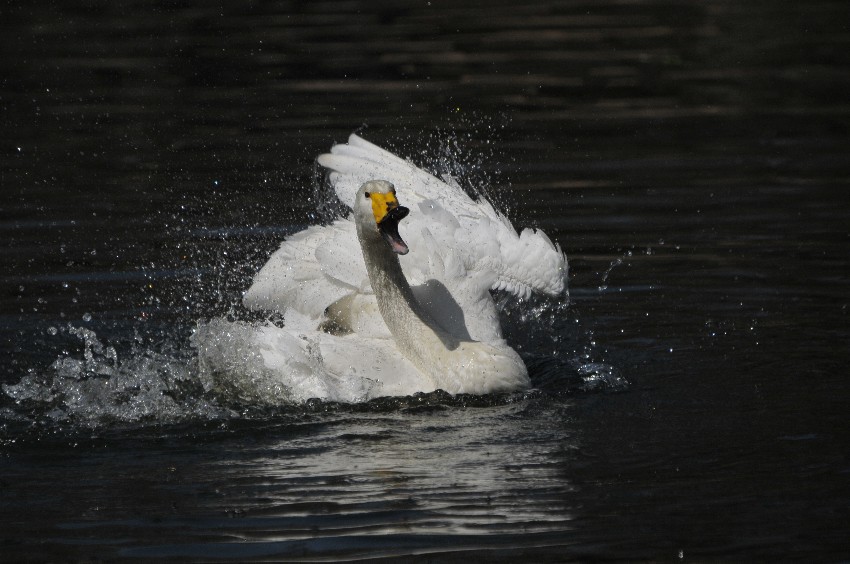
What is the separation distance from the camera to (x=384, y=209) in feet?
25.6

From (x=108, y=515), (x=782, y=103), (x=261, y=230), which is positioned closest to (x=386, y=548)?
(x=108, y=515)

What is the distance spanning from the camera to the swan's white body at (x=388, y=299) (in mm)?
8102

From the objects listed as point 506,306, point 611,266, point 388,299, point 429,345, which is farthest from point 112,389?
point 611,266

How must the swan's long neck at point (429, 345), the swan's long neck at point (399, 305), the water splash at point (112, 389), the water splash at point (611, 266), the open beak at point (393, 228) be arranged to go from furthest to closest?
the water splash at point (611, 266)
the swan's long neck at point (399, 305)
the swan's long neck at point (429, 345)
the water splash at point (112, 389)
the open beak at point (393, 228)

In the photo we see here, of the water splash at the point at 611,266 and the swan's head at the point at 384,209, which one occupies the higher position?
the swan's head at the point at 384,209

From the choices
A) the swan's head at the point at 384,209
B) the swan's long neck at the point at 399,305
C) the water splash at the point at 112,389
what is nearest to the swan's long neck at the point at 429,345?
the swan's long neck at the point at 399,305

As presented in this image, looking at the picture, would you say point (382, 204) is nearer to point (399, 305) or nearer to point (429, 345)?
point (399, 305)

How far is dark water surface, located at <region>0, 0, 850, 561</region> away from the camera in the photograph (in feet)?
21.1

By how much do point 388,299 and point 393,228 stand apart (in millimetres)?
659

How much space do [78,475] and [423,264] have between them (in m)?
2.92

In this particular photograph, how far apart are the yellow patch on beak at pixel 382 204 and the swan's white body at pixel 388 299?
131 millimetres

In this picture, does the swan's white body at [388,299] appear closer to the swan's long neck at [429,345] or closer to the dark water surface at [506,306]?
the swan's long neck at [429,345]

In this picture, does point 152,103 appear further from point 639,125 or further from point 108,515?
point 108,515

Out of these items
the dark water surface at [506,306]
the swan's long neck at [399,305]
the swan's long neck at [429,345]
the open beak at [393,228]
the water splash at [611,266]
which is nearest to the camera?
the dark water surface at [506,306]
